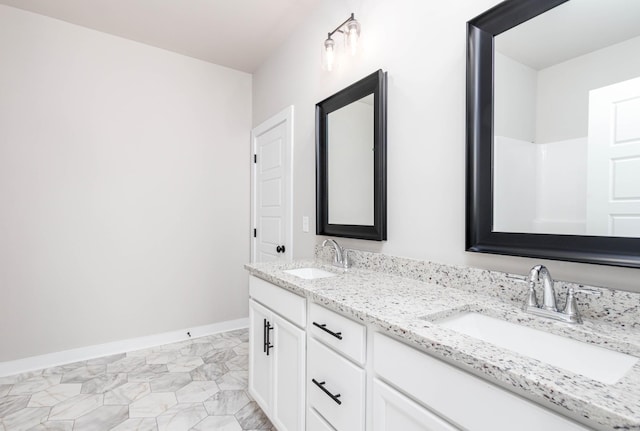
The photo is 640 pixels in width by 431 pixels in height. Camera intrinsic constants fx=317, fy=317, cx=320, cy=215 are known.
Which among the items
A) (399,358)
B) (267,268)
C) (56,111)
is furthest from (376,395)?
(56,111)

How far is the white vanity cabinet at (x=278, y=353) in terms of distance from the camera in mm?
1410

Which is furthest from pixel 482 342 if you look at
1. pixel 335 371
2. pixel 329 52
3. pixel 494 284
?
pixel 329 52

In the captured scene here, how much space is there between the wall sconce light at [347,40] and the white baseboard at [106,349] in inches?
105

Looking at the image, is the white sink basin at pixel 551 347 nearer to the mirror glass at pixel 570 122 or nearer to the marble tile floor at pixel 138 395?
the mirror glass at pixel 570 122

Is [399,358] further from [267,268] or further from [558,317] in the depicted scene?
[267,268]

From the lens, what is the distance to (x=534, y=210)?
3.62 ft

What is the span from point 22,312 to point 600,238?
3.49m

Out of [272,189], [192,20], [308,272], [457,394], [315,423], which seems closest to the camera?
[457,394]

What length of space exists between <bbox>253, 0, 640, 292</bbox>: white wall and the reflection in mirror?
0.15m

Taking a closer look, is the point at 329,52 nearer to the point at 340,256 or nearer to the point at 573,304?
the point at 340,256

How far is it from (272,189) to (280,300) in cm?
160

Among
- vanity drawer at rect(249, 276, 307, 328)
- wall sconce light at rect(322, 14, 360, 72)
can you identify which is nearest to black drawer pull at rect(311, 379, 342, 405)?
vanity drawer at rect(249, 276, 307, 328)

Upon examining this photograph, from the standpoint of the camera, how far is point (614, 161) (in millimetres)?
923

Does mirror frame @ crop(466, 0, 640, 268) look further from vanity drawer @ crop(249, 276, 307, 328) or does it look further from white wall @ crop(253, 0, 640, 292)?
vanity drawer @ crop(249, 276, 307, 328)
